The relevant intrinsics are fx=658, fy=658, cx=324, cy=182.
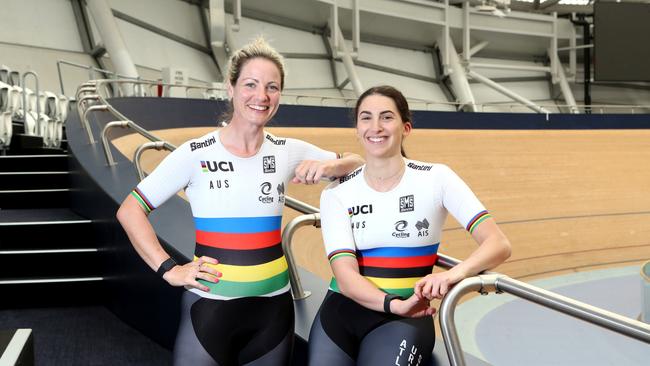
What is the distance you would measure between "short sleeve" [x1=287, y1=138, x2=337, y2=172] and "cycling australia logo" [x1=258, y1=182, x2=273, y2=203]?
0.11 m

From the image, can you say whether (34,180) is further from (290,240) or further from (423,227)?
(423,227)

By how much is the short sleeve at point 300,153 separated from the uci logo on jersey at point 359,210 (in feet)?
0.87

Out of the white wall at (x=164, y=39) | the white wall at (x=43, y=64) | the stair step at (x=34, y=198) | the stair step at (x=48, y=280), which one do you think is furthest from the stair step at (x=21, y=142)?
the white wall at (x=164, y=39)

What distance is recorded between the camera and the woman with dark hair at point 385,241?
1611mm

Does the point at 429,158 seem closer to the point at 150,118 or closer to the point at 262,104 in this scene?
the point at 150,118

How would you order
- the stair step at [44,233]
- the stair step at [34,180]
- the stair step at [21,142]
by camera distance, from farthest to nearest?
the stair step at [21,142] < the stair step at [34,180] < the stair step at [44,233]

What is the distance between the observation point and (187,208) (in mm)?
2867

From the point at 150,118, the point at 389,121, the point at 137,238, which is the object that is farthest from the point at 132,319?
the point at 150,118

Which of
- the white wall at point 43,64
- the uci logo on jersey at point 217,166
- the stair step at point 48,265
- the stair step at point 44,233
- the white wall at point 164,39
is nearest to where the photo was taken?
the uci logo on jersey at point 217,166

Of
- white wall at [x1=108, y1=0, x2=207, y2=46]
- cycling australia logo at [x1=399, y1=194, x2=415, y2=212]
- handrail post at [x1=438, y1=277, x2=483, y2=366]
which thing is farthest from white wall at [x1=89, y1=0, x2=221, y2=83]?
handrail post at [x1=438, y1=277, x2=483, y2=366]

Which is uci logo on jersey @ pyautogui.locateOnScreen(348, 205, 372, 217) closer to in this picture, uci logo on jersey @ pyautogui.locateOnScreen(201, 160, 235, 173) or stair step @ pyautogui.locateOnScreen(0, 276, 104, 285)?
uci logo on jersey @ pyautogui.locateOnScreen(201, 160, 235, 173)

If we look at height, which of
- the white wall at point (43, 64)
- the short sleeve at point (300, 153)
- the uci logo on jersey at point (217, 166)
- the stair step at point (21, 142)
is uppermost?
the white wall at point (43, 64)

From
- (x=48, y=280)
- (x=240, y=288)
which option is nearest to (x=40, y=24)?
(x=48, y=280)

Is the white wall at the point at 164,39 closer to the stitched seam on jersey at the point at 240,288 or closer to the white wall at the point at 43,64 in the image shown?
the white wall at the point at 43,64
